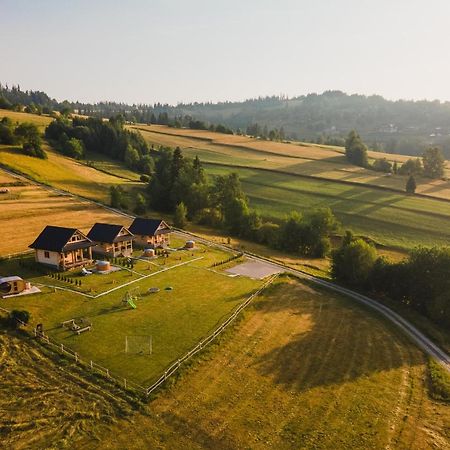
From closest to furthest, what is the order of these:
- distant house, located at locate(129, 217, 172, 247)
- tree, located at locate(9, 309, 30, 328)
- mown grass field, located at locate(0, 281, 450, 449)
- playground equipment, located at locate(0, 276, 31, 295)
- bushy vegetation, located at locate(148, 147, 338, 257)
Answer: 1. mown grass field, located at locate(0, 281, 450, 449)
2. tree, located at locate(9, 309, 30, 328)
3. playground equipment, located at locate(0, 276, 31, 295)
4. distant house, located at locate(129, 217, 172, 247)
5. bushy vegetation, located at locate(148, 147, 338, 257)

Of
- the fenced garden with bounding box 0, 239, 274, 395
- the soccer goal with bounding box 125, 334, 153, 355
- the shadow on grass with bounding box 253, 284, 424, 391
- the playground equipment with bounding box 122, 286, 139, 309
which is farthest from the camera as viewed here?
the playground equipment with bounding box 122, 286, 139, 309

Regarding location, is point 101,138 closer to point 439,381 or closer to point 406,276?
point 406,276

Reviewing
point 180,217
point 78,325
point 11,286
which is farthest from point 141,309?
point 180,217

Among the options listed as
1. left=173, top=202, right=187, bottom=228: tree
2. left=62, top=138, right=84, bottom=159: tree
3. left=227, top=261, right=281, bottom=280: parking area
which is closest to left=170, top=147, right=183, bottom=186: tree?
left=173, top=202, right=187, bottom=228: tree

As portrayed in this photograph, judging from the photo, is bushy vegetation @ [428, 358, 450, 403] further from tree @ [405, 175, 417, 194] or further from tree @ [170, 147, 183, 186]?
tree @ [405, 175, 417, 194]

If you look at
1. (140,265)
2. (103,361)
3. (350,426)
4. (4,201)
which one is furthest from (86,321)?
(4,201)

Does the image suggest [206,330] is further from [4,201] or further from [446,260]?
[4,201]
